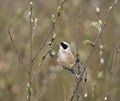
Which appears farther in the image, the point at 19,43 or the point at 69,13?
the point at 19,43

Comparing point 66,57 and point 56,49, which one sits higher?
point 66,57

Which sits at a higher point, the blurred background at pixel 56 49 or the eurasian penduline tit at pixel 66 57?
the eurasian penduline tit at pixel 66 57

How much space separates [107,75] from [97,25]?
1.65 m

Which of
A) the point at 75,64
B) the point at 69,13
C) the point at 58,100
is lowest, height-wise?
the point at 58,100

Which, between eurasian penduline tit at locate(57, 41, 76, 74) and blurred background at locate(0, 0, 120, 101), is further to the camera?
blurred background at locate(0, 0, 120, 101)

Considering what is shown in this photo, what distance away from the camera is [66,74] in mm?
4441

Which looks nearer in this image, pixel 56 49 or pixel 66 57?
pixel 66 57

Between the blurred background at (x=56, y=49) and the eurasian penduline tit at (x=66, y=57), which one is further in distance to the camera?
the blurred background at (x=56, y=49)

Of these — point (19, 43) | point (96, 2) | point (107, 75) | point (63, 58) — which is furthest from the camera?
point (19, 43)

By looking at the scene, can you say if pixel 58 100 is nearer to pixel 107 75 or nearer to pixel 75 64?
pixel 107 75

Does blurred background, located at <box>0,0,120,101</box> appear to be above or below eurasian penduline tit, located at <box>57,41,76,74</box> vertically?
below

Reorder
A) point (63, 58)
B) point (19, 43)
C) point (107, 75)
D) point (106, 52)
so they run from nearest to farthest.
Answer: point (63, 58)
point (107, 75)
point (106, 52)
point (19, 43)

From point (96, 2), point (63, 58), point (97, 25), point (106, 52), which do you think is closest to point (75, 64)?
point (63, 58)

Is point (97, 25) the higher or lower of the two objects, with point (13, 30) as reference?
higher
